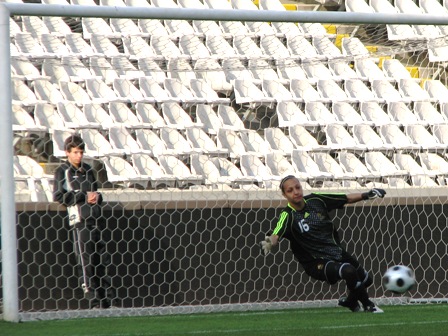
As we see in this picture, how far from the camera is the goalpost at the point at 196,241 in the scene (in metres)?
6.68

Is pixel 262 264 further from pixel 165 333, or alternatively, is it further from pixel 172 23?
pixel 172 23

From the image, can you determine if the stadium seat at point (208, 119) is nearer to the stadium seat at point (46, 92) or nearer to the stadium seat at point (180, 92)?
the stadium seat at point (180, 92)

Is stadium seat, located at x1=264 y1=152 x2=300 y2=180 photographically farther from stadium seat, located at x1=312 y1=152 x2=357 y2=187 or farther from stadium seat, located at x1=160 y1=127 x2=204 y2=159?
stadium seat, located at x1=160 y1=127 x2=204 y2=159

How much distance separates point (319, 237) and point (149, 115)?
273 centimetres

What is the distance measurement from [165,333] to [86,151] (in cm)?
323

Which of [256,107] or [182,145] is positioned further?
[256,107]

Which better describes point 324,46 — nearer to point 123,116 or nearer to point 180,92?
point 180,92

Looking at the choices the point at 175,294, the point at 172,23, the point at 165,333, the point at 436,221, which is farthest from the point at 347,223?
the point at 172,23

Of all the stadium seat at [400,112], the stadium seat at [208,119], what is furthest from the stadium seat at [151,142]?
the stadium seat at [400,112]

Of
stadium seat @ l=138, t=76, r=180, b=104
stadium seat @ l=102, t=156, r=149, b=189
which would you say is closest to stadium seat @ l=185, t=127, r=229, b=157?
stadium seat @ l=138, t=76, r=180, b=104

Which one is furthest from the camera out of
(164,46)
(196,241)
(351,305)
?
(164,46)

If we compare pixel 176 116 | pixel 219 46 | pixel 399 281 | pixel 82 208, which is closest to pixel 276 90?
pixel 219 46

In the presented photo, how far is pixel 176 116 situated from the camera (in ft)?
29.8

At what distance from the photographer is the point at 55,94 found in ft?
28.2
